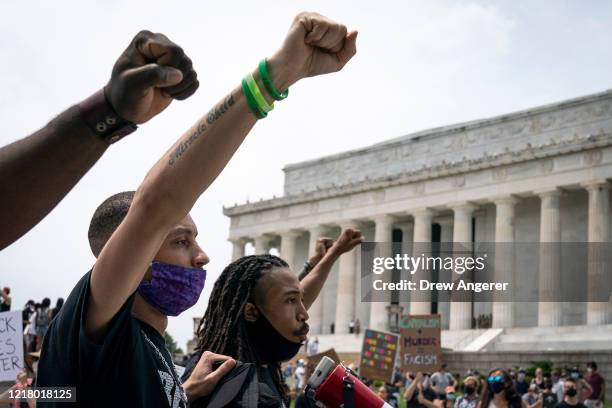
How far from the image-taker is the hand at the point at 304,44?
7.91ft

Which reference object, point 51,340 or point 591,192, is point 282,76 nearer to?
point 51,340

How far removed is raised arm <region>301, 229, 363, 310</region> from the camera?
5406mm

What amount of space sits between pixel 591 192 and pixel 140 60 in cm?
4769

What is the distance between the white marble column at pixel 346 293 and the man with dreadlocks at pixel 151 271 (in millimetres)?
55361

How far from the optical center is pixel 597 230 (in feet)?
153

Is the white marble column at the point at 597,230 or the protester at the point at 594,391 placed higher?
the white marble column at the point at 597,230

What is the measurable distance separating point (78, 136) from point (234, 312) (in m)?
2.27

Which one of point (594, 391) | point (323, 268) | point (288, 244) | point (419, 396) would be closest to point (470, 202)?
point (288, 244)

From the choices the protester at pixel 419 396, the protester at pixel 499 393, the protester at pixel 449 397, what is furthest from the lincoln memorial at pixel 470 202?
the protester at pixel 499 393

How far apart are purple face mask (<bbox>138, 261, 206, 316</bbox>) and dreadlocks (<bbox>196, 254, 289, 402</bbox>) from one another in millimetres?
798

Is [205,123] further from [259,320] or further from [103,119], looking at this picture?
[259,320]

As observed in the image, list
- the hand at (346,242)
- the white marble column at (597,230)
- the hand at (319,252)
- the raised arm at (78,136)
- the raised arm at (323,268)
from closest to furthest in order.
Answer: the raised arm at (78,136) < the raised arm at (323,268) < the hand at (346,242) < the hand at (319,252) < the white marble column at (597,230)

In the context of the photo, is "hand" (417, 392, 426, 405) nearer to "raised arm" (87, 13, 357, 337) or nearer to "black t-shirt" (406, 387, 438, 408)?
"black t-shirt" (406, 387, 438, 408)

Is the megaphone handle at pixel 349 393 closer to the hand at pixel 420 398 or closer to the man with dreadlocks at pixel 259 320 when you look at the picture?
the man with dreadlocks at pixel 259 320
